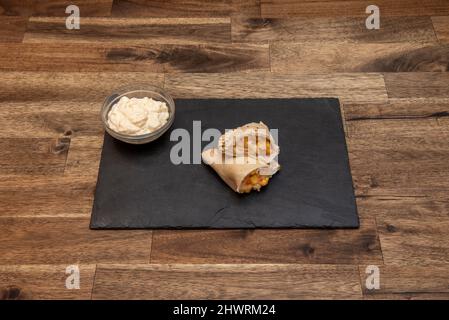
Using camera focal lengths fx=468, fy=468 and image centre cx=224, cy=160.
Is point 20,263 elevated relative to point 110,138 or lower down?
lower down

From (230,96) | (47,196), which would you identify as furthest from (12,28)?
(230,96)

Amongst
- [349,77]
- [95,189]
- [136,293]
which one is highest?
[349,77]

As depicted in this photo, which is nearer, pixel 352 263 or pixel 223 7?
pixel 352 263

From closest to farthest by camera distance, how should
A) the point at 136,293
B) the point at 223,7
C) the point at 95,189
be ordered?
the point at 136,293 < the point at 95,189 < the point at 223,7

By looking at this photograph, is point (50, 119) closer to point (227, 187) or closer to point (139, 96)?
point (139, 96)

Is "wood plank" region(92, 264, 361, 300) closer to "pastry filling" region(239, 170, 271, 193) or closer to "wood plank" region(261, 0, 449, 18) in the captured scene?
"pastry filling" region(239, 170, 271, 193)

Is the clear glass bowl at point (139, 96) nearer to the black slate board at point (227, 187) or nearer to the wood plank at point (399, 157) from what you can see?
the black slate board at point (227, 187)

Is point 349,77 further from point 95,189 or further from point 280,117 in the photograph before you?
point 95,189

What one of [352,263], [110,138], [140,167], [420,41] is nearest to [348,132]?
[352,263]
